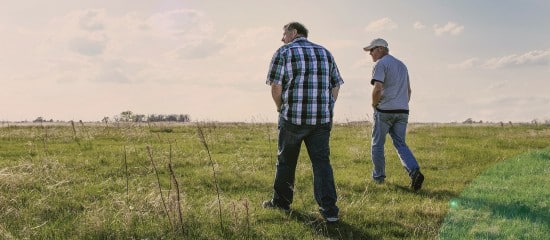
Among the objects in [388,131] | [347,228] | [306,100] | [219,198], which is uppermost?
[306,100]

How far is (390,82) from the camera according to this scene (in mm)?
8922

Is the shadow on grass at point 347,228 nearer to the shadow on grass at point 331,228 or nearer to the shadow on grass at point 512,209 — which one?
the shadow on grass at point 331,228

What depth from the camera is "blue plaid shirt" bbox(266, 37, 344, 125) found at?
6.38 metres

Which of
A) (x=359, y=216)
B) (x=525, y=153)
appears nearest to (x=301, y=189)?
(x=359, y=216)

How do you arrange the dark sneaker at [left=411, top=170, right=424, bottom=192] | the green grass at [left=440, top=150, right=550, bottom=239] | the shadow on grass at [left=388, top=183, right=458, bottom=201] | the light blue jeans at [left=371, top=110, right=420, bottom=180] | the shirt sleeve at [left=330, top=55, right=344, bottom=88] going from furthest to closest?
1. the light blue jeans at [left=371, top=110, right=420, bottom=180]
2. the dark sneaker at [left=411, top=170, right=424, bottom=192]
3. the shadow on grass at [left=388, top=183, right=458, bottom=201]
4. the shirt sleeve at [left=330, top=55, right=344, bottom=88]
5. the green grass at [left=440, top=150, right=550, bottom=239]

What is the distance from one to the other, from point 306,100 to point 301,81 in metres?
0.23

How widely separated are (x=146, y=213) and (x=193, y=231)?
2.73ft

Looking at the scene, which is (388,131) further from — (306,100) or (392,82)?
(306,100)

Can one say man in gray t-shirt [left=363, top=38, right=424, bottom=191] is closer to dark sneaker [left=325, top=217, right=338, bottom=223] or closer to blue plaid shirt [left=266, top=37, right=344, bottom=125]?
blue plaid shirt [left=266, top=37, right=344, bottom=125]

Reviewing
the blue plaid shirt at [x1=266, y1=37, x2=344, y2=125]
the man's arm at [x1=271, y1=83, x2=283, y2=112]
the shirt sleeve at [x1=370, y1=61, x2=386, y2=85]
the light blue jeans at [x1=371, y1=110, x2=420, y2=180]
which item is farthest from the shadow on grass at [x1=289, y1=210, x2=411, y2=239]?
the shirt sleeve at [x1=370, y1=61, x2=386, y2=85]

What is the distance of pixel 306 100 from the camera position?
21.0 ft

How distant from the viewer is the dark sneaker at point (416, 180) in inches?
341

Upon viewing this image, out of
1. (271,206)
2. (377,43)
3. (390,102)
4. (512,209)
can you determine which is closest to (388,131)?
(390,102)

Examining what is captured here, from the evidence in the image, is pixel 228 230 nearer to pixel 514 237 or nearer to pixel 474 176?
pixel 514 237
